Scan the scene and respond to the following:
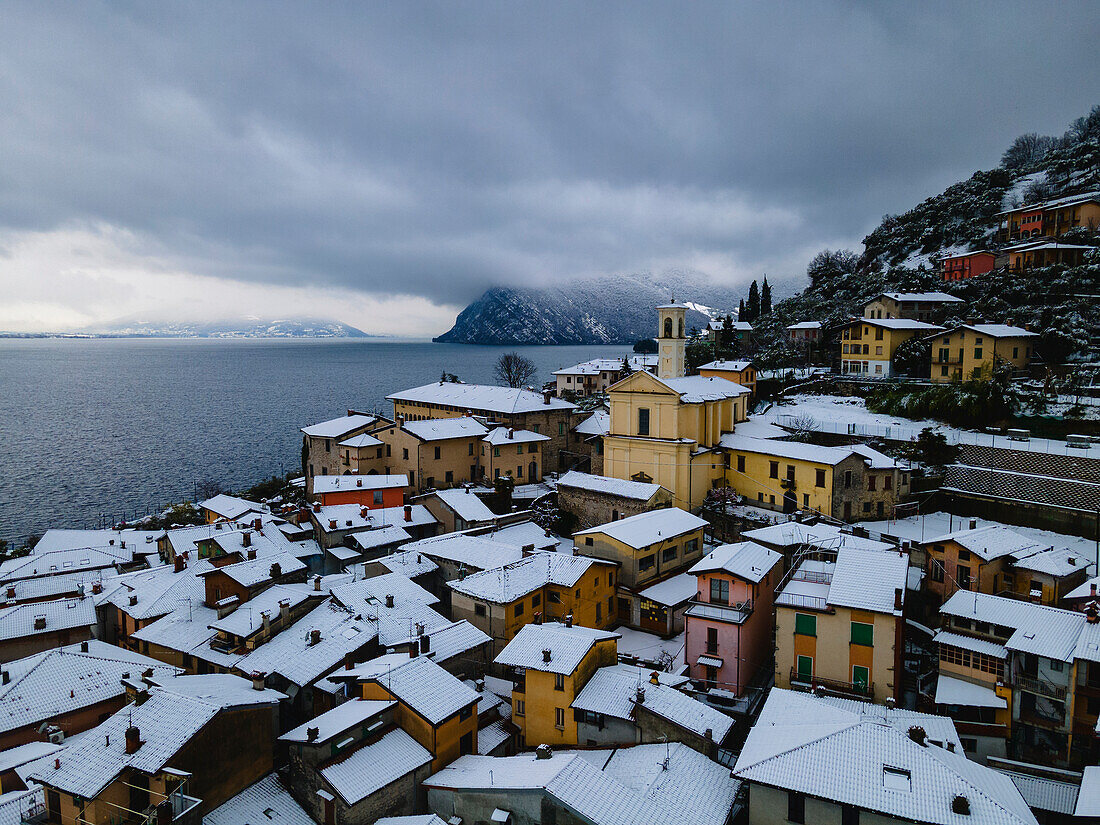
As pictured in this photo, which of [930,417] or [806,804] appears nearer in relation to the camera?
[806,804]

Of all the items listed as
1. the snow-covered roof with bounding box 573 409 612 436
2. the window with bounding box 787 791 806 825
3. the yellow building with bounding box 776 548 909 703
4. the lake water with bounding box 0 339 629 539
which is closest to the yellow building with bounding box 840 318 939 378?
the snow-covered roof with bounding box 573 409 612 436

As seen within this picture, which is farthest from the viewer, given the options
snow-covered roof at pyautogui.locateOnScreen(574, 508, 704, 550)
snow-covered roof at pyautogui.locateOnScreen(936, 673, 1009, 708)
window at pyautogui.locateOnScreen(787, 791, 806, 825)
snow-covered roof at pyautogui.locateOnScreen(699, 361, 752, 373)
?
snow-covered roof at pyautogui.locateOnScreen(699, 361, 752, 373)

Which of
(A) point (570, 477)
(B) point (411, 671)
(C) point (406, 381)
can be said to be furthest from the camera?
(C) point (406, 381)

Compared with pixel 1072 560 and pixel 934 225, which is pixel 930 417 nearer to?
pixel 1072 560

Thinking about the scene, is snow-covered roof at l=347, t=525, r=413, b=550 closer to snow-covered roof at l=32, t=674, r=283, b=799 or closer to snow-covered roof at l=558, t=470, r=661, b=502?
snow-covered roof at l=558, t=470, r=661, b=502

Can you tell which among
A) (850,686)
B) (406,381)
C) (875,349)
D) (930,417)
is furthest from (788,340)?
(406,381)

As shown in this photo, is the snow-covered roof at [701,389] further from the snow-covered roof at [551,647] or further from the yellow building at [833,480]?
the snow-covered roof at [551,647]

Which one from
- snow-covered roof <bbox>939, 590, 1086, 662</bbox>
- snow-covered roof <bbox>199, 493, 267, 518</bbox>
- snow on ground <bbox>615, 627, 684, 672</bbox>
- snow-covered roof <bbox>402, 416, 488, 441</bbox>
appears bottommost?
snow on ground <bbox>615, 627, 684, 672</bbox>
